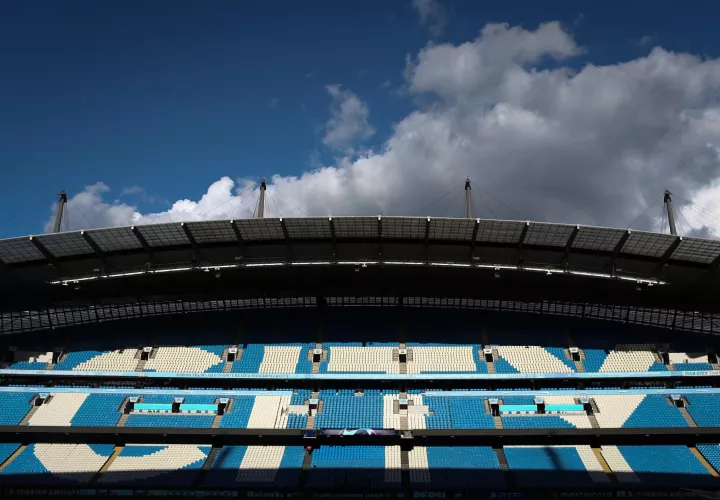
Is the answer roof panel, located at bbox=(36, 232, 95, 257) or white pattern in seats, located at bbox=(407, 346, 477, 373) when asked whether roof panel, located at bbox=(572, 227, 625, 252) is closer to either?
white pattern in seats, located at bbox=(407, 346, 477, 373)

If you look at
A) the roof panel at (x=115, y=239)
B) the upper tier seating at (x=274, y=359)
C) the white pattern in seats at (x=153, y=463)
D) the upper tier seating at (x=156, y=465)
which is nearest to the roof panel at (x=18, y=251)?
the roof panel at (x=115, y=239)

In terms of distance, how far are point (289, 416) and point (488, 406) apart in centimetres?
1560

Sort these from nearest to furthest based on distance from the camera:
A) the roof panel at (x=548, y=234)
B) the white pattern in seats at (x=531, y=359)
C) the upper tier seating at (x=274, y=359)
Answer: the roof panel at (x=548, y=234) < the white pattern in seats at (x=531, y=359) < the upper tier seating at (x=274, y=359)

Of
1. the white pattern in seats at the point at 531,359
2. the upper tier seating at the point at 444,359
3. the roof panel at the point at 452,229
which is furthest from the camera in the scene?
the upper tier seating at the point at 444,359

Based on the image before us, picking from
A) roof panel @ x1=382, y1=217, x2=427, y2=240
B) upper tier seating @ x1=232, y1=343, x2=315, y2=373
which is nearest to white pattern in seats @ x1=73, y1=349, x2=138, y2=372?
upper tier seating @ x1=232, y1=343, x2=315, y2=373

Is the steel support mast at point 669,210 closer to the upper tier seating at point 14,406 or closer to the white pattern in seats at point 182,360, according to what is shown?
the white pattern in seats at point 182,360

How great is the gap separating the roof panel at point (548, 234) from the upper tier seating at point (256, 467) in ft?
79.4

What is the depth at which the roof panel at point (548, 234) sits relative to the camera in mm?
40938

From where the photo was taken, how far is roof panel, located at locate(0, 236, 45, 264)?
1600 inches

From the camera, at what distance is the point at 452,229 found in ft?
140

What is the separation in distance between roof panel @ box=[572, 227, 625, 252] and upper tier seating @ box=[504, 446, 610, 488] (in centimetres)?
1529

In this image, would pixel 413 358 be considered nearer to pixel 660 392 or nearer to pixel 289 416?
pixel 289 416

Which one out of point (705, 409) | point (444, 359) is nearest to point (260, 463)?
point (444, 359)

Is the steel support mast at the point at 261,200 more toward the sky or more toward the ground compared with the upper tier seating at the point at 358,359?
more toward the sky
